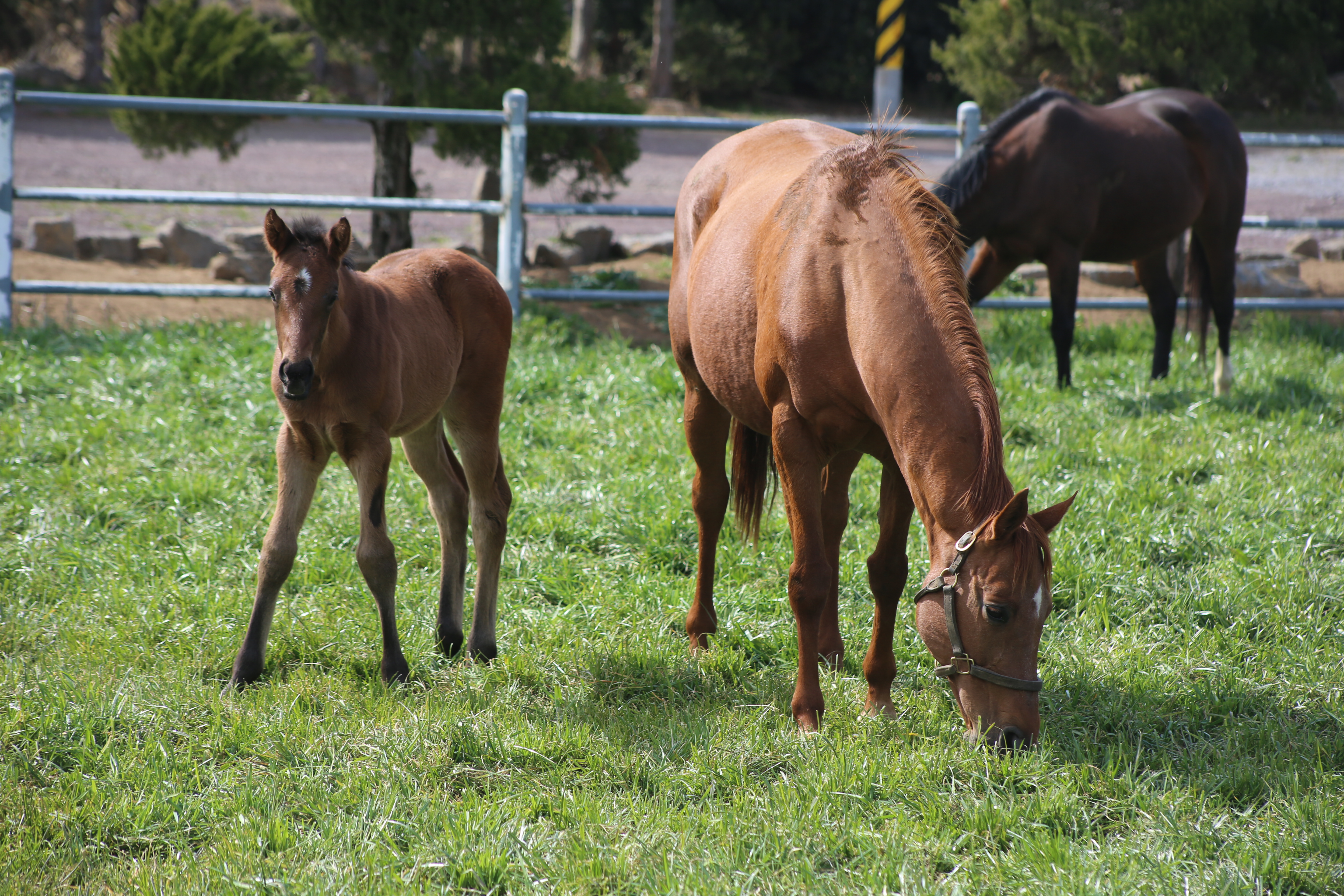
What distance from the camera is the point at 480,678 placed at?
3564mm

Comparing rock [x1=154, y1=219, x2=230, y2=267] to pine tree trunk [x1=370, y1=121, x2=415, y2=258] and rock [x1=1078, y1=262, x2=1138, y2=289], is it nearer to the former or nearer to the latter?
pine tree trunk [x1=370, y1=121, x2=415, y2=258]

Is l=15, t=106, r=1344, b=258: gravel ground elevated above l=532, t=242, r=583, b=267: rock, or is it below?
above

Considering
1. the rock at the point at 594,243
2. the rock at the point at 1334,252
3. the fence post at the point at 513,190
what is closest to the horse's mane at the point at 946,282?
the fence post at the point at 513,190

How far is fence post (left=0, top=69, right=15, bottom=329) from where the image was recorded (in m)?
7.30

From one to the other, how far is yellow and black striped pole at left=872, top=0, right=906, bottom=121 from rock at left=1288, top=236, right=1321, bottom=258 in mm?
4912

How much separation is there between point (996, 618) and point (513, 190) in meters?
5.86

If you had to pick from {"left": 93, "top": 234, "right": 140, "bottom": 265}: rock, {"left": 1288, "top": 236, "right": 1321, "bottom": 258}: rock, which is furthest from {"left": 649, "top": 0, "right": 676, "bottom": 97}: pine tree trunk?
{"left": 93, "top": 234, "right": 140, "bottom": 265}: rock

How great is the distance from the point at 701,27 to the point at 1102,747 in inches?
975

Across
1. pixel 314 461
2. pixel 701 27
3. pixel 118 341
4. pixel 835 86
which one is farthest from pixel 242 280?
pixel 835 86

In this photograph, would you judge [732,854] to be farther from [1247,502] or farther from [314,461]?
Result: [1247,502]

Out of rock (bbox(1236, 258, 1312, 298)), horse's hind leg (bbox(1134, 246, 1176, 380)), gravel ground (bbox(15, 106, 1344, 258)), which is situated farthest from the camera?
gravel ground (bbox(15, 106, 1344, 258))

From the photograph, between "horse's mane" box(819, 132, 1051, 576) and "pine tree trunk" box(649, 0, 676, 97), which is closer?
"horse's mane" box(819, 132, 1051, 576)

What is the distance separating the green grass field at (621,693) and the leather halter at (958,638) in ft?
0.80

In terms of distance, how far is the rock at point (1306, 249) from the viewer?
1195 cm
